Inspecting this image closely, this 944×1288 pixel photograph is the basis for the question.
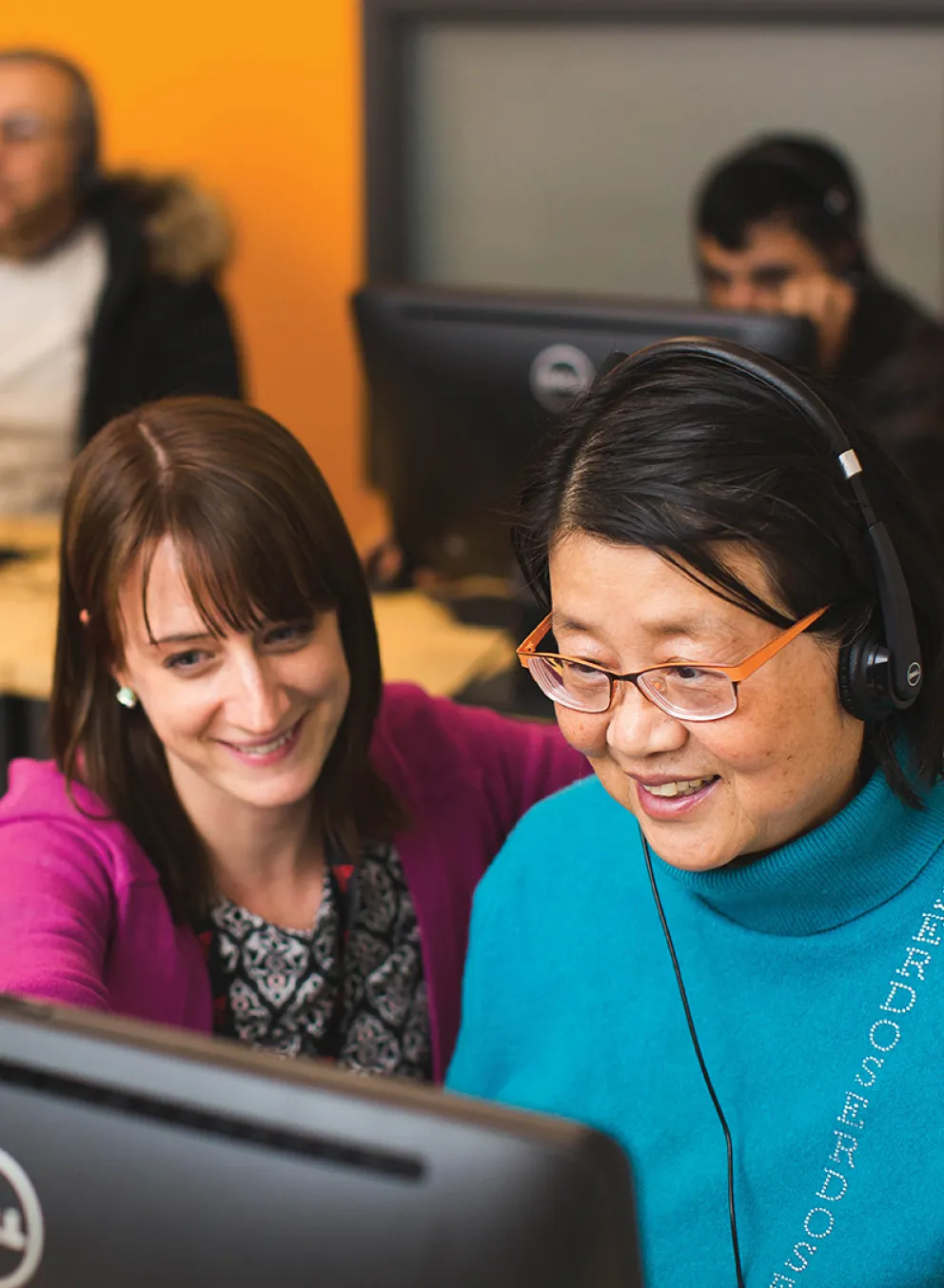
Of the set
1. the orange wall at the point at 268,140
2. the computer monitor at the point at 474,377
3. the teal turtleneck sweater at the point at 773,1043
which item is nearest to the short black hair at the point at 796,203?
the computer monitor at the point at 474,377

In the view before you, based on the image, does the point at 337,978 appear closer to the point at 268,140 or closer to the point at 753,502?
the point at 753,502

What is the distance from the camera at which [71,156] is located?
10.3 feet

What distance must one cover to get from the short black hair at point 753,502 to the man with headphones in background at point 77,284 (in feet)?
6.88

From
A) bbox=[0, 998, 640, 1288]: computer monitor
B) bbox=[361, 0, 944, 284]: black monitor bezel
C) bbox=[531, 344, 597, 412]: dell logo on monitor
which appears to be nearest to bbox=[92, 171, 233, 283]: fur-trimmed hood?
bbox=[361, 0, 944, 284]: black monitor bezel

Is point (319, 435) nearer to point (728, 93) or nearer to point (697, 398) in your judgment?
point (728, 93)

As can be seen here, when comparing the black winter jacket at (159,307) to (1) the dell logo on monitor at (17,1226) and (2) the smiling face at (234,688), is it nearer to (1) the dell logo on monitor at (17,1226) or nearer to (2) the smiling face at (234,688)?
(2) the smiling face at (234,688)

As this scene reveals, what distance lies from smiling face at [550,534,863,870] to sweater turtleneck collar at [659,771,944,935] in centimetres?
2

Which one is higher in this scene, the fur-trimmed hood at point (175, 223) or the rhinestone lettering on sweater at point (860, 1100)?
the fur-trimmed hood at point (175, 223)

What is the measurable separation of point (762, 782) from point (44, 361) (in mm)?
2492

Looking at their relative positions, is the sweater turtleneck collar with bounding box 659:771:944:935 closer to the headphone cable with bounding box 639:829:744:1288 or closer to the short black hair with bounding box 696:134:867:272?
the headphone cable with bounding box 639:829:744:1288

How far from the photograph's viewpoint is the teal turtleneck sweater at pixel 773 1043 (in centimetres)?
101

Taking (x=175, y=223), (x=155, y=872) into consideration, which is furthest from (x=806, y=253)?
(x=155, y=872)

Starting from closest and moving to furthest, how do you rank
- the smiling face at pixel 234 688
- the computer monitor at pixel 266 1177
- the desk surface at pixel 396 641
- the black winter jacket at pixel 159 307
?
the computer monitor at pixel 266 1177, the smiling face at pixel 234 688, the desk surface at pixel 396 641, the black winter jacket at pixel 159 307

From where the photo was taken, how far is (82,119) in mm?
3172
